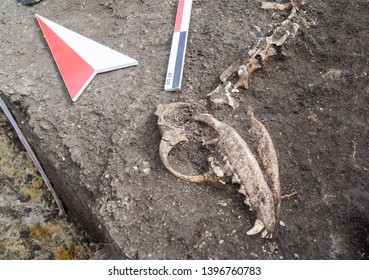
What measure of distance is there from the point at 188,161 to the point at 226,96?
56 centimetres

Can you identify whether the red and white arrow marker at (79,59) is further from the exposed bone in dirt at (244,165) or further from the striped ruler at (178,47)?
the exposed bone in dirt at (244,165)

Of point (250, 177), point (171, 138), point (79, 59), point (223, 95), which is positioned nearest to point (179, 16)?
point (79, 59)

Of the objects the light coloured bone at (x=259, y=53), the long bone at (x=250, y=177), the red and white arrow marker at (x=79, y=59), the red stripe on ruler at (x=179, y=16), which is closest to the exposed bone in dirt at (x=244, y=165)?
the long bone at (x=250, y=177)

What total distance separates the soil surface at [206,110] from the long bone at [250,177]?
0.07 m

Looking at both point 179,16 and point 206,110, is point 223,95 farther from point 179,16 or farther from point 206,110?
point 179,16

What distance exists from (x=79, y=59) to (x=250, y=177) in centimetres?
182

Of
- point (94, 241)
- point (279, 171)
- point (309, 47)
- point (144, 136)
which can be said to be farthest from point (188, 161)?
point (309, 47)

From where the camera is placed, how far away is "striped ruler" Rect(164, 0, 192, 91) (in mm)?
3370

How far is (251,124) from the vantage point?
300cm

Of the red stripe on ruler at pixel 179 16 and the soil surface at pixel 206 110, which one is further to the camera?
the red stripe on ruler at pixel 179 16

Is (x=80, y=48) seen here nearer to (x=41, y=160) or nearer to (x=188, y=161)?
(x=41, y=160)

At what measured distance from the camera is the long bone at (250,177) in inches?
101

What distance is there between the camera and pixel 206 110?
312 cm

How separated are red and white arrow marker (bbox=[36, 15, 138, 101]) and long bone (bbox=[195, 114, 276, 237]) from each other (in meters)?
1.17
